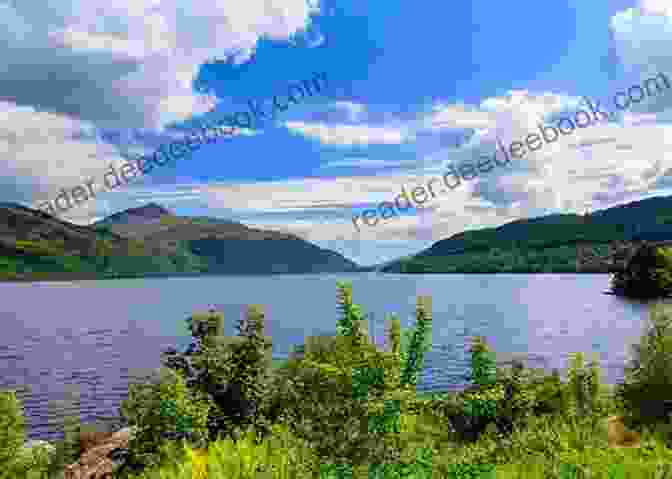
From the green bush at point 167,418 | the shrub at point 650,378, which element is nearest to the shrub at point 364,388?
the green bush at point 167,418

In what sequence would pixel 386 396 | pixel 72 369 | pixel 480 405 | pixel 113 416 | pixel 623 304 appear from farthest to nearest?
pixel 623 304, pixel 72 369, pixel 113 416, pixel 480 405, pixel 386 396

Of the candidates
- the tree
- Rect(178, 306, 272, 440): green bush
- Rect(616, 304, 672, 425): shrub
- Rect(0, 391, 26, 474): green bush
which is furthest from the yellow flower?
the tree

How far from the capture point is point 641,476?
11570 millimetres

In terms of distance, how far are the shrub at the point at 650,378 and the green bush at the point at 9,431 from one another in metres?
34.7

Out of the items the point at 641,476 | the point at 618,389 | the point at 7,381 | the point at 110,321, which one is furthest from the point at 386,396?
the point at 110,321

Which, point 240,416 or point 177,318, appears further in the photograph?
point 177,318

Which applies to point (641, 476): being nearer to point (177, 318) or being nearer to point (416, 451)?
point (416, 451)

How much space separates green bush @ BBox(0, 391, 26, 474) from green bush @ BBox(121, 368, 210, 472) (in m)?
20.1

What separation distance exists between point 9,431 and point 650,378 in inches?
1457

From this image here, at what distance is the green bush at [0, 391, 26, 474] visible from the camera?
37.4 meters

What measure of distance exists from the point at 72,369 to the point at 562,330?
8878 cm

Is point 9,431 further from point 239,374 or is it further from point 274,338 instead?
point 274,338

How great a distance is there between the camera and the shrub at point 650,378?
33.7 m

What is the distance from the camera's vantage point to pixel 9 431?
3806cm
